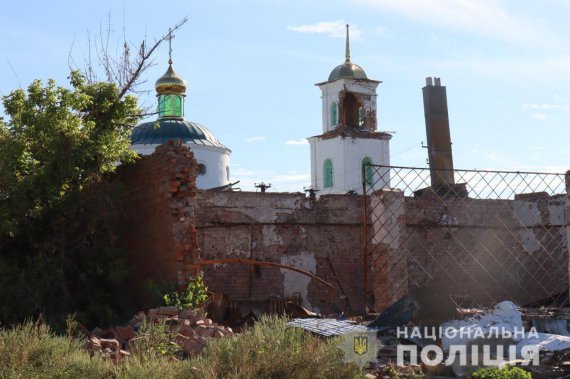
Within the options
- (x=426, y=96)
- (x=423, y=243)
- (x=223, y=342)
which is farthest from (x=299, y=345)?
(x=426, y=96)

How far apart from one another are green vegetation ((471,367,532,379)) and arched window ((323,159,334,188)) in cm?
3069

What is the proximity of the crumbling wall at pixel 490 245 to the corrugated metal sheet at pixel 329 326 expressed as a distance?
687cm

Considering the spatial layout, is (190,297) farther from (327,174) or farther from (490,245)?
(327,174)

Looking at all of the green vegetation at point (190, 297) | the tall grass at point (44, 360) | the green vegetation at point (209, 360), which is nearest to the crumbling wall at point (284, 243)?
the green vegetation at point (190, 297)

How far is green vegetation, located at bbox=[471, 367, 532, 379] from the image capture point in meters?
8.84

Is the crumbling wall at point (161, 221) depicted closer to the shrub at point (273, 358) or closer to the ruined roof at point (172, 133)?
the shrub at point (273, 358)

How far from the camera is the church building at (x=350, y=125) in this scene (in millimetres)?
37969

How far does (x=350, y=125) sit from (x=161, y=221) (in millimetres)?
27167

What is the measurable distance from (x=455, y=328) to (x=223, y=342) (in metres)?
3.34

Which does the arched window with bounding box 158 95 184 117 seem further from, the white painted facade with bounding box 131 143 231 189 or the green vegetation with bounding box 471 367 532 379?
the green vegetation with bounding box 471 367 532 379

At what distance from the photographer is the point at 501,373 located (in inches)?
350

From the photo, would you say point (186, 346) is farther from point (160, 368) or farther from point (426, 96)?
point (426, 96)

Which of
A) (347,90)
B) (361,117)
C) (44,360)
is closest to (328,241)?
(44,360)

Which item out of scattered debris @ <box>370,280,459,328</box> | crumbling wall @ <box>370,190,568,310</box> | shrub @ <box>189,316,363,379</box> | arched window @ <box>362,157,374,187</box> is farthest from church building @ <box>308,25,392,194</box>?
shrub @ <box>189,316,363,379</box>
